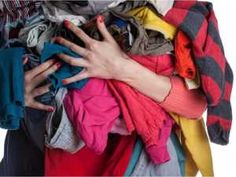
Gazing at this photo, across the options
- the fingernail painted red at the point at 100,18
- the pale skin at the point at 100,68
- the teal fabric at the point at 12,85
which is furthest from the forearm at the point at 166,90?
the teal fabric at the point at 12,85

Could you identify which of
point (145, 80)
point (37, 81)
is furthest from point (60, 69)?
point (145, 80)

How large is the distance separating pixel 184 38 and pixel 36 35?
31 cm

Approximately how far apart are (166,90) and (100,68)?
16 centimetres

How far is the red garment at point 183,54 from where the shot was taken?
44.0 inches

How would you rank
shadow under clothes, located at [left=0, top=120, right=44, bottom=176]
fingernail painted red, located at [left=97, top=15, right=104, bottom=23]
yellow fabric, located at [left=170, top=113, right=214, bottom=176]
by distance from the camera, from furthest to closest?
shadow under clothes, located at [left=0, top=120, right=44, bottom=176]
yellow fabric, located at [left=170, top=113, right=214, bottom=176]
fingernail painted red, located at [left=97, top=15, right=104, bottom=23]

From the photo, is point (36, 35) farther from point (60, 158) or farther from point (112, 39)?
point (60, 158)

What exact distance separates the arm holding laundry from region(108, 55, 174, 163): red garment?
0.05ft

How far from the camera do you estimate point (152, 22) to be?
1.10m

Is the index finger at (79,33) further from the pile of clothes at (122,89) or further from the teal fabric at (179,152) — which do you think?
the teal fabric at (179,152)

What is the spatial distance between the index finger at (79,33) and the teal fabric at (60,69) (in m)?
0.04

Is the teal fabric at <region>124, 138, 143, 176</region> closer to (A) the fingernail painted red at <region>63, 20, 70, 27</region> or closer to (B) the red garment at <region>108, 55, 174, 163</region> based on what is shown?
(B) the red garment at <region>108, 55, 174, 163</region>

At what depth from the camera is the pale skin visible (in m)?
1.09

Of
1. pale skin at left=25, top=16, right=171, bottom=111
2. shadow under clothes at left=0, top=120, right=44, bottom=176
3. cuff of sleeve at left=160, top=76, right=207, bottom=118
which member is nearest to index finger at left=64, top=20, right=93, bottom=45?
pale skin at left=25, top=16, right=171, bottom=111

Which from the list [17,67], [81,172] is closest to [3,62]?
[17,67]
